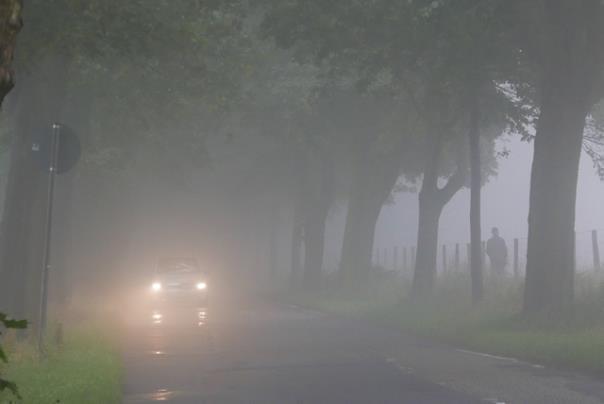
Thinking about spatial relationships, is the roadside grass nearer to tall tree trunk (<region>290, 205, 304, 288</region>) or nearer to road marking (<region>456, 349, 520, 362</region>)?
road marking (<region>456, 349, 520, 362</region>)

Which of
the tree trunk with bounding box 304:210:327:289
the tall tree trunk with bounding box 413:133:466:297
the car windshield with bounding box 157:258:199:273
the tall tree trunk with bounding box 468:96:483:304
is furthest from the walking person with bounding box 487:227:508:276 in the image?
the tree trunk with bounding box 304:210:327:289

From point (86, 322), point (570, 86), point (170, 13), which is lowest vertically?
point (86, 322)

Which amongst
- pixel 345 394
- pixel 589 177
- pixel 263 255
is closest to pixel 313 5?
pixel 345 394

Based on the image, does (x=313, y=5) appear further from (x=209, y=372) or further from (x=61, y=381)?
(x=61, y=381)

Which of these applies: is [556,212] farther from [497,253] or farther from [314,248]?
[314,248]

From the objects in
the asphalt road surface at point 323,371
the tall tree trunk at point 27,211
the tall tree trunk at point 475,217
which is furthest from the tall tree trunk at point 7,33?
the tall tree trunk at point 475,217

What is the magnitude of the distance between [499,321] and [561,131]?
4024 mm

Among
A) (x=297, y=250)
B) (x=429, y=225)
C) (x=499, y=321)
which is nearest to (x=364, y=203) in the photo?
(x=429, y=225)

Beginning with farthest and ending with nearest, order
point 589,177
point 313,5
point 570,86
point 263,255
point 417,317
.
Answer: point 589,177 → point 263,255 → point 417,317 → point 313,5 → point 570,86

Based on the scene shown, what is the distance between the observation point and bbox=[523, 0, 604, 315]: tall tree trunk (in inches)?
714

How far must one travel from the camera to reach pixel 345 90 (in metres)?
31.8

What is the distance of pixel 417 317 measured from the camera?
2275cm

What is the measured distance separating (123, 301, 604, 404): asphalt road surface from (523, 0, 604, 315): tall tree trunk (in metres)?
2.86

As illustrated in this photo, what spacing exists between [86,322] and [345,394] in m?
12.4
